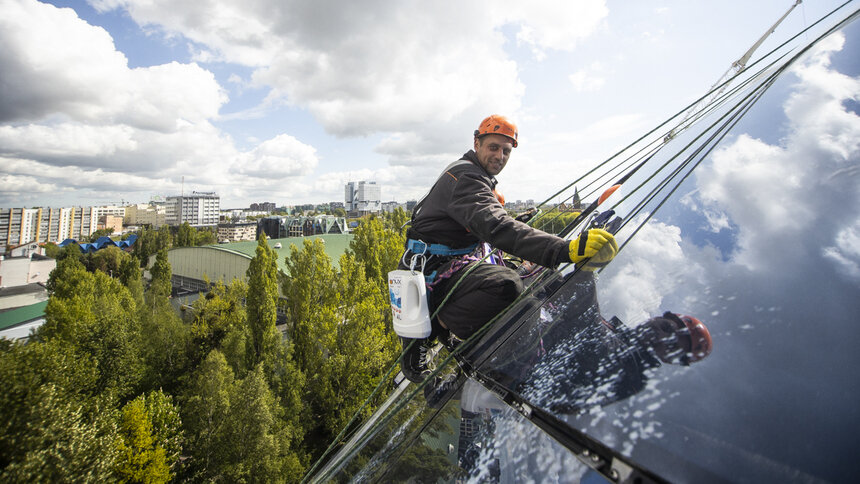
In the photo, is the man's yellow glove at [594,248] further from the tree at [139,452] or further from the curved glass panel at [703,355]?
the tree at [139,452]

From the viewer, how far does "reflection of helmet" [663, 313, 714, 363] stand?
84cm

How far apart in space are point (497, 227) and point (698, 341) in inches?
43.0

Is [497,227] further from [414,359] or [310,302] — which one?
[310,302]

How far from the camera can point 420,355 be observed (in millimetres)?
2812

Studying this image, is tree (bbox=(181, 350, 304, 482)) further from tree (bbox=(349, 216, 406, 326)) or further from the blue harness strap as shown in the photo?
the blue harness strap

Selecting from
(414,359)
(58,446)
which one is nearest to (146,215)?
(58,446)

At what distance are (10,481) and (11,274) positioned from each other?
64314mm

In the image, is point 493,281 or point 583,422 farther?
point 493,281

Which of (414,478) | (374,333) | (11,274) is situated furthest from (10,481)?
(11,274)

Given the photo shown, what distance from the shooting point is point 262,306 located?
19297 millimetres

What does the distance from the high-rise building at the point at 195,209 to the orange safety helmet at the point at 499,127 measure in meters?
162

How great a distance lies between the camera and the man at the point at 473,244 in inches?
66.4

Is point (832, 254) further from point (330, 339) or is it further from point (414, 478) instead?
point (330, 339)

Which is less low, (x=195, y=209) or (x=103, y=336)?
(x=195, y=209)
